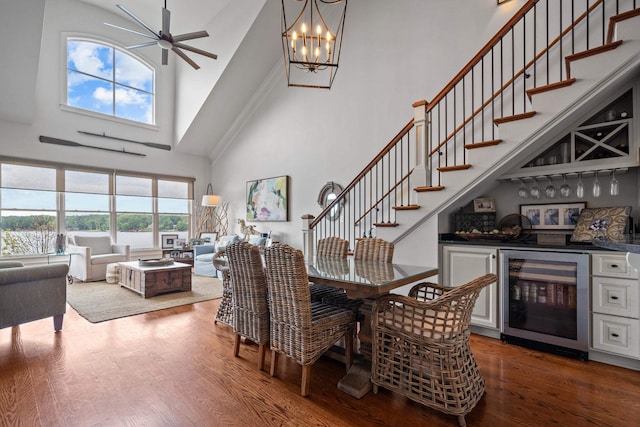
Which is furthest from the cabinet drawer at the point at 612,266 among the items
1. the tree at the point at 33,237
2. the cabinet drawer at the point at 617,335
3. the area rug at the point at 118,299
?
the tree at the point at 33,237

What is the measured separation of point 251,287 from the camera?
7.60 ft

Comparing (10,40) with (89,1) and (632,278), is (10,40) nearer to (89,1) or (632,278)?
(89,1)

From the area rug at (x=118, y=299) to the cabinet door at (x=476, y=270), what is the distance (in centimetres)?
317

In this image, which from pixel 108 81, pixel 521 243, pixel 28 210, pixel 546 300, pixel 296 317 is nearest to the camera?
pixel 296 317

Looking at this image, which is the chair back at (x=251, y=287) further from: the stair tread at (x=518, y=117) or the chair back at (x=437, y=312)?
the stair tread at (x=518, y=117)

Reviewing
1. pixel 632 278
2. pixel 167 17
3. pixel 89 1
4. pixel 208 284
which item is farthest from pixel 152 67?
pixel 632 278

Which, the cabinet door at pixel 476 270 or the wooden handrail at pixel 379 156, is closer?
the cabinet door at pixel 476 270

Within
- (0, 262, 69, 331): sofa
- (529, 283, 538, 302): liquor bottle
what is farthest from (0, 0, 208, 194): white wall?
(529, 283, 538, 302): liquor bottle

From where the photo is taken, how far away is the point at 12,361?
246 centimetres

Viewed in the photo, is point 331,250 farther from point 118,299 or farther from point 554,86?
point 118,299

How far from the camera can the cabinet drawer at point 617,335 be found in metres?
2.30

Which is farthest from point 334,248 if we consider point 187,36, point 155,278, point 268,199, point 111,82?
point 111,82

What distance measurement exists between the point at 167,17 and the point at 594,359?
571cm

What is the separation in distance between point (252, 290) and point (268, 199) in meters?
4.47
